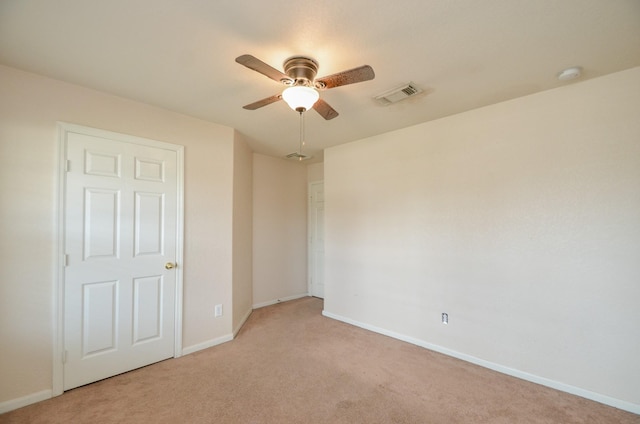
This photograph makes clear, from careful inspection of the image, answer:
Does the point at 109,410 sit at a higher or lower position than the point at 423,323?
lower

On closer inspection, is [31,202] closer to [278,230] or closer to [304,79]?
[304,79]

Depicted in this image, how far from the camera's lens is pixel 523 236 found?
2.43 meters

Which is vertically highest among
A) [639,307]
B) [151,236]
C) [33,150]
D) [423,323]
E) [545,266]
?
[33,150]

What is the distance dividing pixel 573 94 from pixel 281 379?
3.49 m

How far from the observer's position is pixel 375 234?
3.52 meters

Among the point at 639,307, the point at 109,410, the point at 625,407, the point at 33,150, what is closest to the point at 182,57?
the point at 33,150

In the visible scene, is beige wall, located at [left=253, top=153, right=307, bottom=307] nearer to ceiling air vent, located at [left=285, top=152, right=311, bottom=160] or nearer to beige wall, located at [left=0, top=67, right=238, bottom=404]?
ceiling air vent, located at [left=285, top=152, right=311, bottom=160]

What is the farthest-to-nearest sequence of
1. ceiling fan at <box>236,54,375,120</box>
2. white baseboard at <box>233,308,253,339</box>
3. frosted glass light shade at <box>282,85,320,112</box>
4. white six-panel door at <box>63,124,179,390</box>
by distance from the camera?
white baseboard at <box>233,308,253,339</box> → white six-panel door at <box>63,124,179,390</box> → frosted glass light shade at <box>282,85,320,112</box> → ceiling fan at <box>236,54,375,120</box>

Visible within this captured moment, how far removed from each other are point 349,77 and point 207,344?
9.91 feet

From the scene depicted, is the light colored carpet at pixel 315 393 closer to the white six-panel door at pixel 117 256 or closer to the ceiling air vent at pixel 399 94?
the white six-panel door at pixel 117 256

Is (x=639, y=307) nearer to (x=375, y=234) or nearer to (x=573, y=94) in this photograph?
(x=573, y=94)

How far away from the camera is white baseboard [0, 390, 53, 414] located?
1.93 metres

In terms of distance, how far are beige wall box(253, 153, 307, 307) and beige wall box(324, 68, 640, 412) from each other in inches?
71.0

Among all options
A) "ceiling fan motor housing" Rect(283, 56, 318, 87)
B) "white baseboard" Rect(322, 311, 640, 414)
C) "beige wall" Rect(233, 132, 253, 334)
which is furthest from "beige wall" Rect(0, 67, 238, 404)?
"white baseboard" Rect(322, 311, 640, 414)
